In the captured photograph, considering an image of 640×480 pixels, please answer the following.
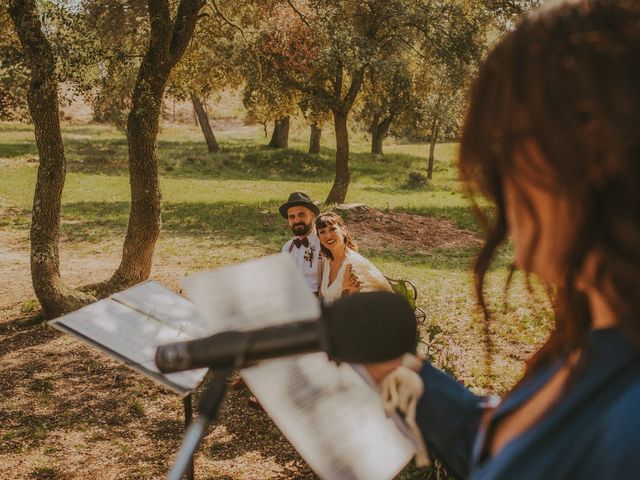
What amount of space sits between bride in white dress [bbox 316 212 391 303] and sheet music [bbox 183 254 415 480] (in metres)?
4.16

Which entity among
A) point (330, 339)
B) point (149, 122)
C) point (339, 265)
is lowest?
point (339, 265)

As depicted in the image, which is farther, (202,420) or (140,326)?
(140,326)

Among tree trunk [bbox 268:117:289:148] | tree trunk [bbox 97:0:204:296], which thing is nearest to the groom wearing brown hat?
tree trunk [bbox 97:0:204:296]

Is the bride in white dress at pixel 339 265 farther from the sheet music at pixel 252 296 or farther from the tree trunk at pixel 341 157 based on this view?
the tree trunk at pixel 341 157

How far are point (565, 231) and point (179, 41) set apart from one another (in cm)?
873

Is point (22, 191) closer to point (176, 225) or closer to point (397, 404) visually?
point (176, 225)

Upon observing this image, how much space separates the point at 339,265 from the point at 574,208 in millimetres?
5145

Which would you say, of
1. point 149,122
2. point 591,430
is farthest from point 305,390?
point 149,122

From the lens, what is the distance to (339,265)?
5852 mm

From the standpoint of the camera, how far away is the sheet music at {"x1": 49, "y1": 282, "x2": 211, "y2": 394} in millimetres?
1886

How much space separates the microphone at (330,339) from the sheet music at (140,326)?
2.85 ft

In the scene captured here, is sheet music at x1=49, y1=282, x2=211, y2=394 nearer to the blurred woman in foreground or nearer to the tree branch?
the blurred woman in foreground

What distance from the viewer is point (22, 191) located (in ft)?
67.4

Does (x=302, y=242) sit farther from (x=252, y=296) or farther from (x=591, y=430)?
(x=591, y=430)
